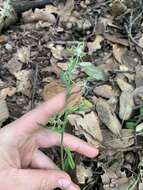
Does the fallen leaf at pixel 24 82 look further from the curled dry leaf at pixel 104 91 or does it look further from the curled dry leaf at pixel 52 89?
the curled dry leaf at pixel 104 91

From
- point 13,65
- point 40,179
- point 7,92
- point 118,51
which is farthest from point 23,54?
point 40,179

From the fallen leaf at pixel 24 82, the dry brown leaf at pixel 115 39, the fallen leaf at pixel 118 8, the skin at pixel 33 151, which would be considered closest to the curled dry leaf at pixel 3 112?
the fallen leaf at pixel 24 82

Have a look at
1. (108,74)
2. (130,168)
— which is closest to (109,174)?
(130,168)

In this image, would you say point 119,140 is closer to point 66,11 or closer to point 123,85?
point 123,85

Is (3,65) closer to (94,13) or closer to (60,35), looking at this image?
(60,35)

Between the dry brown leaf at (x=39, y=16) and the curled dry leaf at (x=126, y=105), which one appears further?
the dry brown leaf at (x=39, y=16)

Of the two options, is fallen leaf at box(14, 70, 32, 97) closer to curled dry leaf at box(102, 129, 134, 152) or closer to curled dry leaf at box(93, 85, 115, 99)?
curled dry leaf at box(93, 85, 115, 99)
